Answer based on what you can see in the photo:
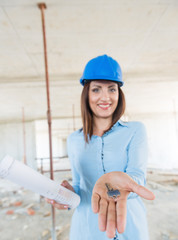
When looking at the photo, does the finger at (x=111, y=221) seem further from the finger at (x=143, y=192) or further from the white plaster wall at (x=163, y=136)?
the white plaster wall at (x=163, y=136)

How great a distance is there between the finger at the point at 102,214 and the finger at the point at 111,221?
0.05 ft

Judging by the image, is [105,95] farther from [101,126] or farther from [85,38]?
[85,38]

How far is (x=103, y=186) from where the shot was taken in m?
0.85

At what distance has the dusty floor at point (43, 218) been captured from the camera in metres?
3.22

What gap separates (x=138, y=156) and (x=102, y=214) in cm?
41

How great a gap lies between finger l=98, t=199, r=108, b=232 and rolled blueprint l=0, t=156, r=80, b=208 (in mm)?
297

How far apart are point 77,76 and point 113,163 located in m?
3.03

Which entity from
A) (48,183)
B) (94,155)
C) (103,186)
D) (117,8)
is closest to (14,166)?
(48,183)

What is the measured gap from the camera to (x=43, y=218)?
156 inches

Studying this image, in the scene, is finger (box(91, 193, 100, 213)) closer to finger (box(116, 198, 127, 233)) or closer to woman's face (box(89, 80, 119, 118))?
finger (box(116, 198, 127, 233))

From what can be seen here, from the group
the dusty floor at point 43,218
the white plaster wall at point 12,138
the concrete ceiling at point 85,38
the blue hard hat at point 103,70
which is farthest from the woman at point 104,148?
the white plaster wall at point 12,138

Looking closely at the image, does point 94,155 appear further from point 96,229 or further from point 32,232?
→ point 32,232

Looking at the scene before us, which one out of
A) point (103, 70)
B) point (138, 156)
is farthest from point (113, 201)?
point (103, 70)

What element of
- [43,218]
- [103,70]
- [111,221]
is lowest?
[43,218]
